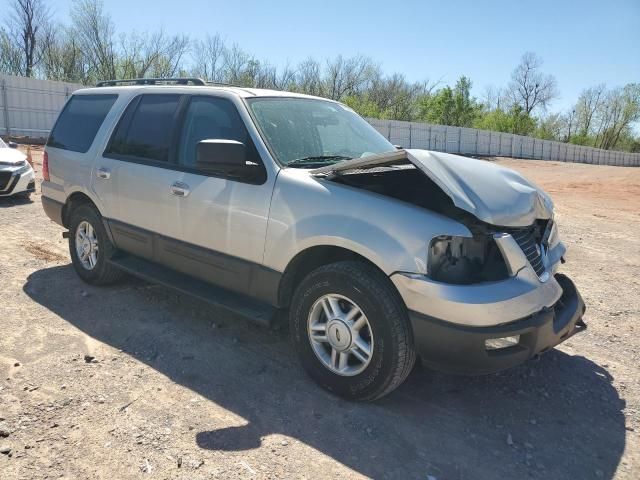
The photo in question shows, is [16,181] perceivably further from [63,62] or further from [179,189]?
[63,62]

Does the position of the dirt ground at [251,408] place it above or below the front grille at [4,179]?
below

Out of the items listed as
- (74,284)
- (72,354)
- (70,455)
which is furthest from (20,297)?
(70,455)

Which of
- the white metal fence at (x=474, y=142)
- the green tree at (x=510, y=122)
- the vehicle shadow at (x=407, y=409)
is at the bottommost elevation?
the vehicle shadow at (x=407, y=409)

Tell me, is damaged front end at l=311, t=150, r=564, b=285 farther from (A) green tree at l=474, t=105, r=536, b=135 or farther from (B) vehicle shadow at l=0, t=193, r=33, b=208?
(A) green tree at l=474, t=105, r=536, b=135

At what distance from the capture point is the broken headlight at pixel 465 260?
2.86m

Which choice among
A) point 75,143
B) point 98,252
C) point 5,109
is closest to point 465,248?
point 98,252

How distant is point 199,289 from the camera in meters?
4.05

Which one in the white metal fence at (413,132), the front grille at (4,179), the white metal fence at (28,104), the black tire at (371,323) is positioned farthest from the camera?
the white metal fence at (413,132)

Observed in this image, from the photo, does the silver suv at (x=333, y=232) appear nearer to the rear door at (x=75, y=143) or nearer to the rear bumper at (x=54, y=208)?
the rear door at (x=75, y=143)

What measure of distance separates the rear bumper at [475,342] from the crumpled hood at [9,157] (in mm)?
9022

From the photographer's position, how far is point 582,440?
2994mm

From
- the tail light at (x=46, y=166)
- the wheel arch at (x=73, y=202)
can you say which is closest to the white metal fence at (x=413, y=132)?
the tail light at (x=46, y=166)

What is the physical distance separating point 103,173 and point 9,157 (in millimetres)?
6008

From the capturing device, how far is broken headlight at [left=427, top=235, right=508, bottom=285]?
9.37 ft
